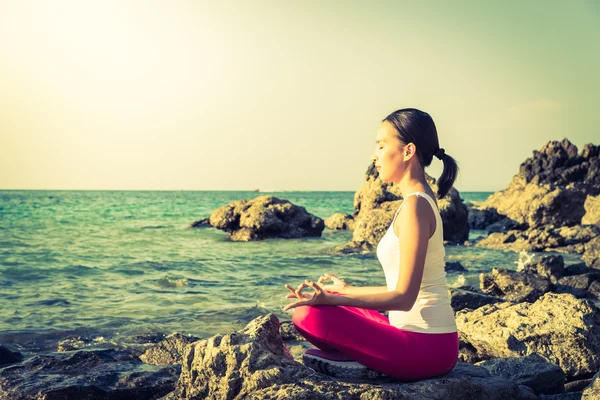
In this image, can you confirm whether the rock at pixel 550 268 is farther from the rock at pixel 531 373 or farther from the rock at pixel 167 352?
the rock at pixel 167 352

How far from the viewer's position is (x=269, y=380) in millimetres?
3484

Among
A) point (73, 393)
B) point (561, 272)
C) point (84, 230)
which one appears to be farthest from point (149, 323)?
point (84, 230)

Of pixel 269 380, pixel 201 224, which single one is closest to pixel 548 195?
pixel 201 224

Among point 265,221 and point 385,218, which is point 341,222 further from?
point 385,218

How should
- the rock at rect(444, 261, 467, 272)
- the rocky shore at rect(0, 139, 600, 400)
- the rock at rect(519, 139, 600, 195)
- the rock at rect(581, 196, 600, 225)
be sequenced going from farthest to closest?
the rock at rect(519, 139, 600, 195) → the rock at rect(581, 196, 600, 225) → the rock at rect(444, 261, 467, 272) → the rocky shore at rect(0, 139, 600, 400)

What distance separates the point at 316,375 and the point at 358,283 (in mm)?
10238

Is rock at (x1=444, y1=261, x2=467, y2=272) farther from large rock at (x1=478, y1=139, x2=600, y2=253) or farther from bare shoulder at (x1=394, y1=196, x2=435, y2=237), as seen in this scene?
bare shoulder at (x1=394, y1=196, x2=435, y2=237)

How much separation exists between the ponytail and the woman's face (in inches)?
14.1

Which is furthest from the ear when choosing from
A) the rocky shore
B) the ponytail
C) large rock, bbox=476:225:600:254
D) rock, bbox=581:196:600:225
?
rock, bbox=581:196:600:225

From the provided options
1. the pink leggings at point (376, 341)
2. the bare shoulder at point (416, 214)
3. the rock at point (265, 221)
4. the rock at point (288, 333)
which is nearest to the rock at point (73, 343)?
the rock at point (288, 333)

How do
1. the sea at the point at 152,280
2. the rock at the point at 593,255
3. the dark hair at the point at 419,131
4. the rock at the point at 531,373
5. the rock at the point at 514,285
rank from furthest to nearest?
the rock at the point at 593,255
the rock at the point at 514,285
the sea at the point at 152,280
the rock at the point at 531,373
the dark hair at the point at 419,131

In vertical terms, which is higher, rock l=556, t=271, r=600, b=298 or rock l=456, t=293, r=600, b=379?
rock l=456, t=293, r=600, b=379

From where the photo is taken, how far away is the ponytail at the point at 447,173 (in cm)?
394

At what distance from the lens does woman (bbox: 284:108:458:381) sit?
11.3 feet
